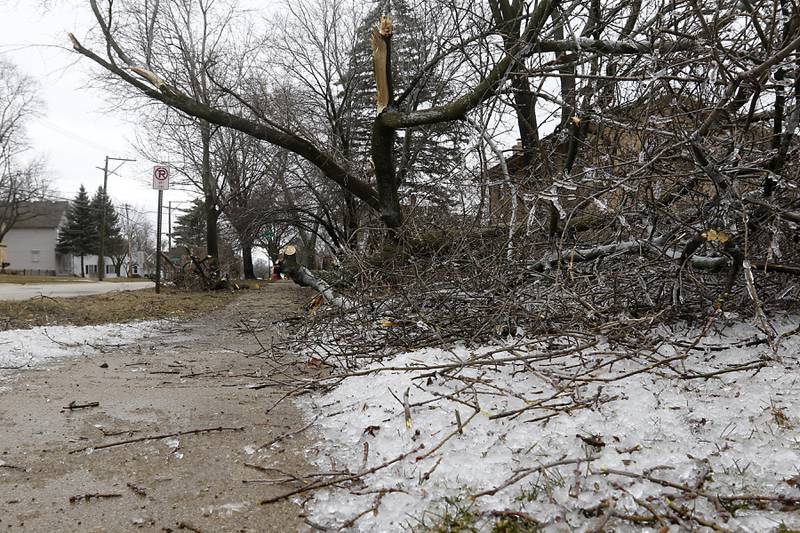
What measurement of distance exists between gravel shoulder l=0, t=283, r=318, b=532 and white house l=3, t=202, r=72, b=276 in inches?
2403

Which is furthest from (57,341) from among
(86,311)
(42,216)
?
(42,216)

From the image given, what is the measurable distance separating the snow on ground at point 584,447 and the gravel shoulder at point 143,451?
279 millimetres

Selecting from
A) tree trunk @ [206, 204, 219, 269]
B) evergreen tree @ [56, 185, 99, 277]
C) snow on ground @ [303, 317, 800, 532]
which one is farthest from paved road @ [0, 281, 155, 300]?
evergreen tree @ [56, 185, 99, 277]

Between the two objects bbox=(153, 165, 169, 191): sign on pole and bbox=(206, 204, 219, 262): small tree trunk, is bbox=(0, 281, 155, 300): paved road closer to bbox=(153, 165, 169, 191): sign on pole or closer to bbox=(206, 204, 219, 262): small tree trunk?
bbox=(206, 204, 219, 262): small tree trunk

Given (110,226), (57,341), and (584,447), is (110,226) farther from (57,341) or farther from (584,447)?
(584,447)

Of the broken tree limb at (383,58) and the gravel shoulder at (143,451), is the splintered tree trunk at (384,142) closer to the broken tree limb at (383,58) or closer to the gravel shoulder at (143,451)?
the broken tree limb at (383,58)

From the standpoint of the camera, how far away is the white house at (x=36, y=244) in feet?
178

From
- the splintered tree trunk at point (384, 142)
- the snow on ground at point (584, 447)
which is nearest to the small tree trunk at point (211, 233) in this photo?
the splintered tree trunk at point (384, 142)

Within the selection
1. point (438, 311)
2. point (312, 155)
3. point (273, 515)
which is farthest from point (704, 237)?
point (312, 155)

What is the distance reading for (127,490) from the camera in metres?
1.97

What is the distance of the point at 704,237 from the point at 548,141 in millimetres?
2739

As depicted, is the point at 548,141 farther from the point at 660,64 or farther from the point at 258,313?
the point at 258,313

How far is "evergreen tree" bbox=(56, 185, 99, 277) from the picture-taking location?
51.8 metres

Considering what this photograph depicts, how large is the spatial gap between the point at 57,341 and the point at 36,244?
2419 inches
